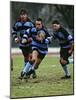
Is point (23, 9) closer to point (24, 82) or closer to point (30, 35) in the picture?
point (30, 35)

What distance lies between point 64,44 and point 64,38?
0.09 m

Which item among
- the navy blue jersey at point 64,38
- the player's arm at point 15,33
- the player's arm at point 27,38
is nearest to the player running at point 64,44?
the navy blue jersey at point 64,38

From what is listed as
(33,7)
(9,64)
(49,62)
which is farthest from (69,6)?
(9,64)

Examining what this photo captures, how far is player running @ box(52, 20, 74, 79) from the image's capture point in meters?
4.17

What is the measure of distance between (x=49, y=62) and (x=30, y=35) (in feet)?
1.53

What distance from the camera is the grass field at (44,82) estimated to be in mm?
3959

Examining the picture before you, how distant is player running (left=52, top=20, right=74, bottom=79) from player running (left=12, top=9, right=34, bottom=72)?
0.41 metres

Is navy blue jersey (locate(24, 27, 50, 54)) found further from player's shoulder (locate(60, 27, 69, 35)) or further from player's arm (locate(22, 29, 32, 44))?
player's shoulder (locate(60, 27, 69, 35))

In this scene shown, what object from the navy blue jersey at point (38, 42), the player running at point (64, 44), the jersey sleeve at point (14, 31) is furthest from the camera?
the player running at point (64, 44)

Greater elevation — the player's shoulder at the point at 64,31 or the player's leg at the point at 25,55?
the player's shoulder at the point at 64,31

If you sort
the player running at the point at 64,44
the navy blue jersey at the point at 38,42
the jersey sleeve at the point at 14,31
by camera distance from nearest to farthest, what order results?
the jersey sleeve at the point at 14,31 < the navy blue jersey at the point at 38,42 < the player running at the point at 64,44

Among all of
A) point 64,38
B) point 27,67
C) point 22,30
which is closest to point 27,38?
point 22,30

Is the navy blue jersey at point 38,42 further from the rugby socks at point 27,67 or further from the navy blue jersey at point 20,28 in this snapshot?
the rugby socks at point 27,67
